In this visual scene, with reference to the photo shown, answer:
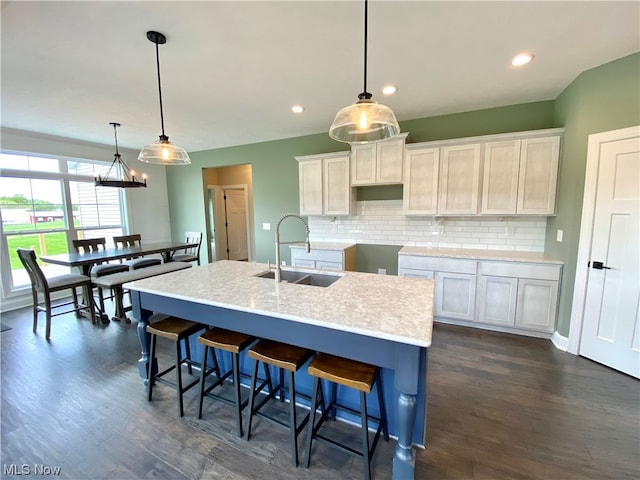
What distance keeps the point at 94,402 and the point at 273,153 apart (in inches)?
157

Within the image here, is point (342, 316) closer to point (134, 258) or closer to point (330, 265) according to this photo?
point (330, 265)

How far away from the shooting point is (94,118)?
3.54 m

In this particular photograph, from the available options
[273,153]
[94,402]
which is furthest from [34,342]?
[273,153]

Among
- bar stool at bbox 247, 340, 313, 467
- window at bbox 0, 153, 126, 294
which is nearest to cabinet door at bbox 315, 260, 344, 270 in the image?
bar stool at bbox 247, 340, 313, 467

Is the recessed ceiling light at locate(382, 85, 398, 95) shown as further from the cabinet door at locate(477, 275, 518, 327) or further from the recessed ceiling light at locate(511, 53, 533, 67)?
the cabinet door at locate(477, 275, 518, 327)

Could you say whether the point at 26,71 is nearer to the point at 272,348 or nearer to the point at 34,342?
the point at 34,342

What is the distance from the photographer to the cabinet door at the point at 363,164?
3674 millimetres

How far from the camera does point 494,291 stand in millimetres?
3059

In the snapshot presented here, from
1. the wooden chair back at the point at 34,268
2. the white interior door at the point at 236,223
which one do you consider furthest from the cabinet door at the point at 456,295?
the white interior door at the point at 236,223

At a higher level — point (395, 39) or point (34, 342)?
point (395, 39)

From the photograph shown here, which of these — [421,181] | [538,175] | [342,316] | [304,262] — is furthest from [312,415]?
[538,175]

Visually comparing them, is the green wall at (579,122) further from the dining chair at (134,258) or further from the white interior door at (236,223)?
the white interior door at (236,223)

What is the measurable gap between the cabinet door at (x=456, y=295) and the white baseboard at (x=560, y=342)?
76 cm

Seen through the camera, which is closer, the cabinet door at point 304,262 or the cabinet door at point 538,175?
the cabinet door at point 538,175
